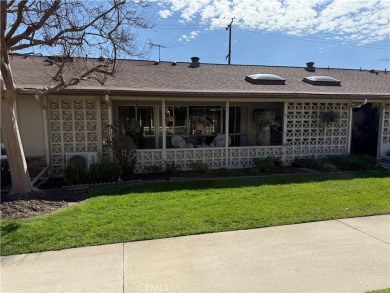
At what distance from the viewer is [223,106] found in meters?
11.7

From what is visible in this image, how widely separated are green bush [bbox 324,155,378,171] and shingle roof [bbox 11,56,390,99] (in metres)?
2.25

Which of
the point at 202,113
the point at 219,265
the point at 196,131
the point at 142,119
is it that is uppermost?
the point at 202,113

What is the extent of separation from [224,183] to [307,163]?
3792 millimetres

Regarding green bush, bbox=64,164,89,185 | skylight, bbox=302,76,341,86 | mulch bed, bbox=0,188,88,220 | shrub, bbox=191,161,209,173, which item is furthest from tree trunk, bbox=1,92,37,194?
skylight, bbox=302,76,341,86

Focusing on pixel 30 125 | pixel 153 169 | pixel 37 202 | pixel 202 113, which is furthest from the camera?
pixel 202 113

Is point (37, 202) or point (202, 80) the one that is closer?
point (37, 202)

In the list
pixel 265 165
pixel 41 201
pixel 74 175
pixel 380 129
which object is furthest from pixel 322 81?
pixel 41 201

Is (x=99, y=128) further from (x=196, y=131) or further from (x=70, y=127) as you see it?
(x=196, y=131)

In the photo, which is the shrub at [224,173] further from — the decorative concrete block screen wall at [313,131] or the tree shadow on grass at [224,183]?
the decorative concrete block screen wall at [313,131]

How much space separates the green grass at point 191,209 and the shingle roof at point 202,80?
10.1ft

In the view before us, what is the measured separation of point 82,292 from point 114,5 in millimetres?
6079

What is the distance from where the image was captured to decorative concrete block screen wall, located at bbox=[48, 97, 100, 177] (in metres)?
8.28

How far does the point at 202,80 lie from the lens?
34.5ft

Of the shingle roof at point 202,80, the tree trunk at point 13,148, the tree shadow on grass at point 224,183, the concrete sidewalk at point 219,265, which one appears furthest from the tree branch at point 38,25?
the concrete sidewalk at point 219,265
